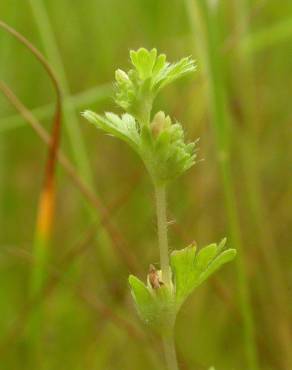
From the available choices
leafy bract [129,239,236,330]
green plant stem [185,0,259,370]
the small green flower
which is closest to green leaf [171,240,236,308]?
leafy bract [129,239,236,330]

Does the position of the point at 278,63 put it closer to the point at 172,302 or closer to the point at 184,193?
the point at 184,193

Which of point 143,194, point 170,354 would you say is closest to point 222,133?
point 170,354

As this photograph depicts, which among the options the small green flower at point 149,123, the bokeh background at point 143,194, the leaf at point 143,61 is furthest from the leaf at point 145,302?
the bokeh background at point 143,194

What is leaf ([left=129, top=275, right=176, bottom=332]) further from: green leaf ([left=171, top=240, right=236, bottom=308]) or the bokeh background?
the bokeh background

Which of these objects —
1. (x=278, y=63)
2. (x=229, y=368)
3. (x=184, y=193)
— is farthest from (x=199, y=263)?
(x=278, y=63)

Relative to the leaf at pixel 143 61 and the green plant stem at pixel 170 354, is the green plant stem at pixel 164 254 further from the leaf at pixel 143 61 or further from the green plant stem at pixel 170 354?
the leaf at pixel 143 61

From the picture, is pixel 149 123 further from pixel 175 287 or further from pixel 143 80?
pixel 175 287
